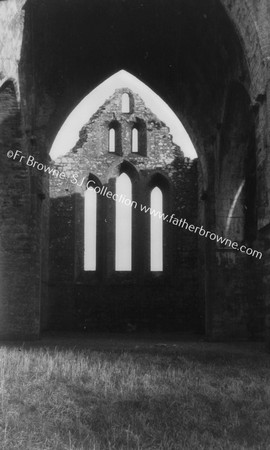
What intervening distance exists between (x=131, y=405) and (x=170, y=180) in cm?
1322

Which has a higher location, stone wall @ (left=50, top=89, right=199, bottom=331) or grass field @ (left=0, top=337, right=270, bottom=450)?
stone wall @ (left=50, top=89, right=199, bottom=331)

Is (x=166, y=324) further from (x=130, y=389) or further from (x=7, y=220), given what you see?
(x=130, y=389)

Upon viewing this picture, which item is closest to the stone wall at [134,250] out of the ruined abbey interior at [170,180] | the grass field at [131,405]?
the ruined abbey interior at [170,180]

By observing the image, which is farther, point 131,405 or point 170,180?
point 170,180

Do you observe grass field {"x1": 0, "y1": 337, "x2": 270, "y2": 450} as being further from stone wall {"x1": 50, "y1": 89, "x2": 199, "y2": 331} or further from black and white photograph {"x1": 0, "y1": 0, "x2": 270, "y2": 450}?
stone wall {"x1": 50, "y1": 89, "x2": 199, "y2": 331}

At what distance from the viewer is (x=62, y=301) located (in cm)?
1773

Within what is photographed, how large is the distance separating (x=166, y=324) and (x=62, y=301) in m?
2.91

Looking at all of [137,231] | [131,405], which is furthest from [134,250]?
[131,405]

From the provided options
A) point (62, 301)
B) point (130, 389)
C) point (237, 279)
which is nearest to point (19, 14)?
point (237, 279)

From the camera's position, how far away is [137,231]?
59.7ft

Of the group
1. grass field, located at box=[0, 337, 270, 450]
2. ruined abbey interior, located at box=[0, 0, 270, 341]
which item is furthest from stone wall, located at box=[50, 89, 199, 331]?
grass field, located at box=[0, 337, 270, 450]

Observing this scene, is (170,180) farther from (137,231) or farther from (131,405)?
(131,405)

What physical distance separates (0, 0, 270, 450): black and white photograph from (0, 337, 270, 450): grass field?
0.07 ft

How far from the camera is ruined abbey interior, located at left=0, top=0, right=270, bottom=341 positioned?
11125 millimetres
